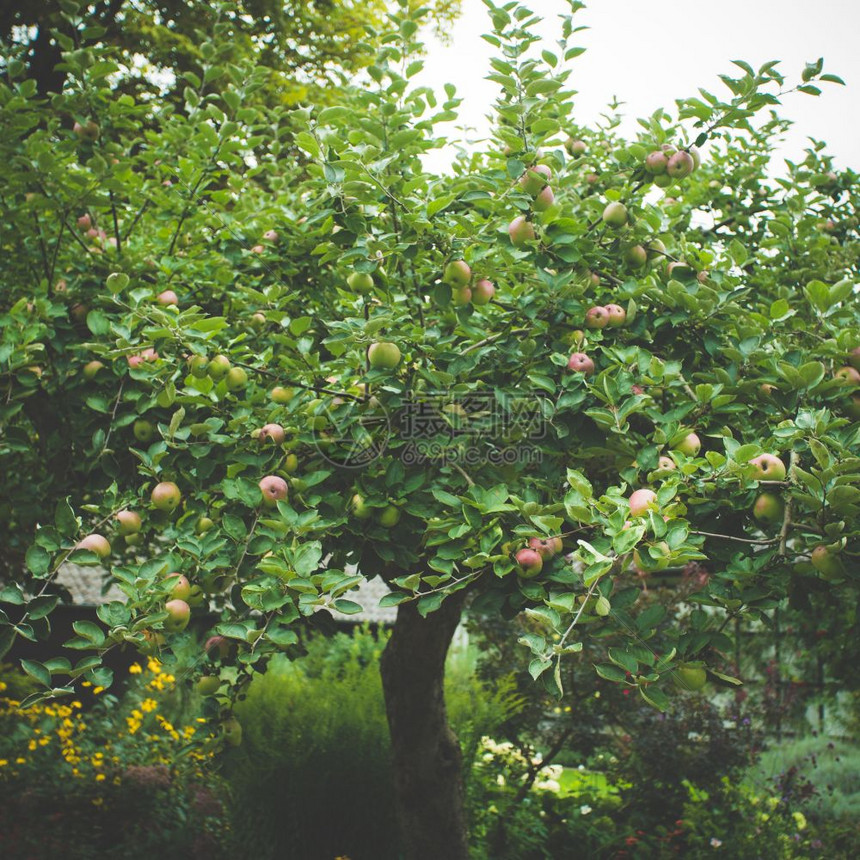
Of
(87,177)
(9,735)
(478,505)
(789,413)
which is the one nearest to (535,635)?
(478,505)

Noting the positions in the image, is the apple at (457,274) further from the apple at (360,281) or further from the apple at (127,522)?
the apple at (127,522)

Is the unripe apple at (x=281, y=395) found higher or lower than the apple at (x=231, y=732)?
higher

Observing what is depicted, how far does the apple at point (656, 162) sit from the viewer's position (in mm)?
2180

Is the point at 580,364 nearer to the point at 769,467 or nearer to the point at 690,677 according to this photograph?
the point at 769,467

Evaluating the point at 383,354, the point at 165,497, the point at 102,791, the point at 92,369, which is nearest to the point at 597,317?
the point at 383,354

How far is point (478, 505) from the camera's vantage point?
1.82 meters

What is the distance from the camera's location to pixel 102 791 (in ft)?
15.0

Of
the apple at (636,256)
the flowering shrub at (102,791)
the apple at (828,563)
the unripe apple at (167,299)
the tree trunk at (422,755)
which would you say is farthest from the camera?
the flowering shrub at (102,791)

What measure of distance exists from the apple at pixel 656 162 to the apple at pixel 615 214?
142 mm

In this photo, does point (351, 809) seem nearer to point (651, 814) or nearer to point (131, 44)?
point (651, 814)

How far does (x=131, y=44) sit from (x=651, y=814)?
8930 millimetres

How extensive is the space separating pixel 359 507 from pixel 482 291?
0.72m

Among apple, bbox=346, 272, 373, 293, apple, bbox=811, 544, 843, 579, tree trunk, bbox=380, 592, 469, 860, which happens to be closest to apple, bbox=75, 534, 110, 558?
apple, bbox=346, 272, 373, 293

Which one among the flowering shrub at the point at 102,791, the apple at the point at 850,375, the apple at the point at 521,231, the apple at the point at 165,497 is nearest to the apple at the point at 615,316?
the apple at the point at 521,231
